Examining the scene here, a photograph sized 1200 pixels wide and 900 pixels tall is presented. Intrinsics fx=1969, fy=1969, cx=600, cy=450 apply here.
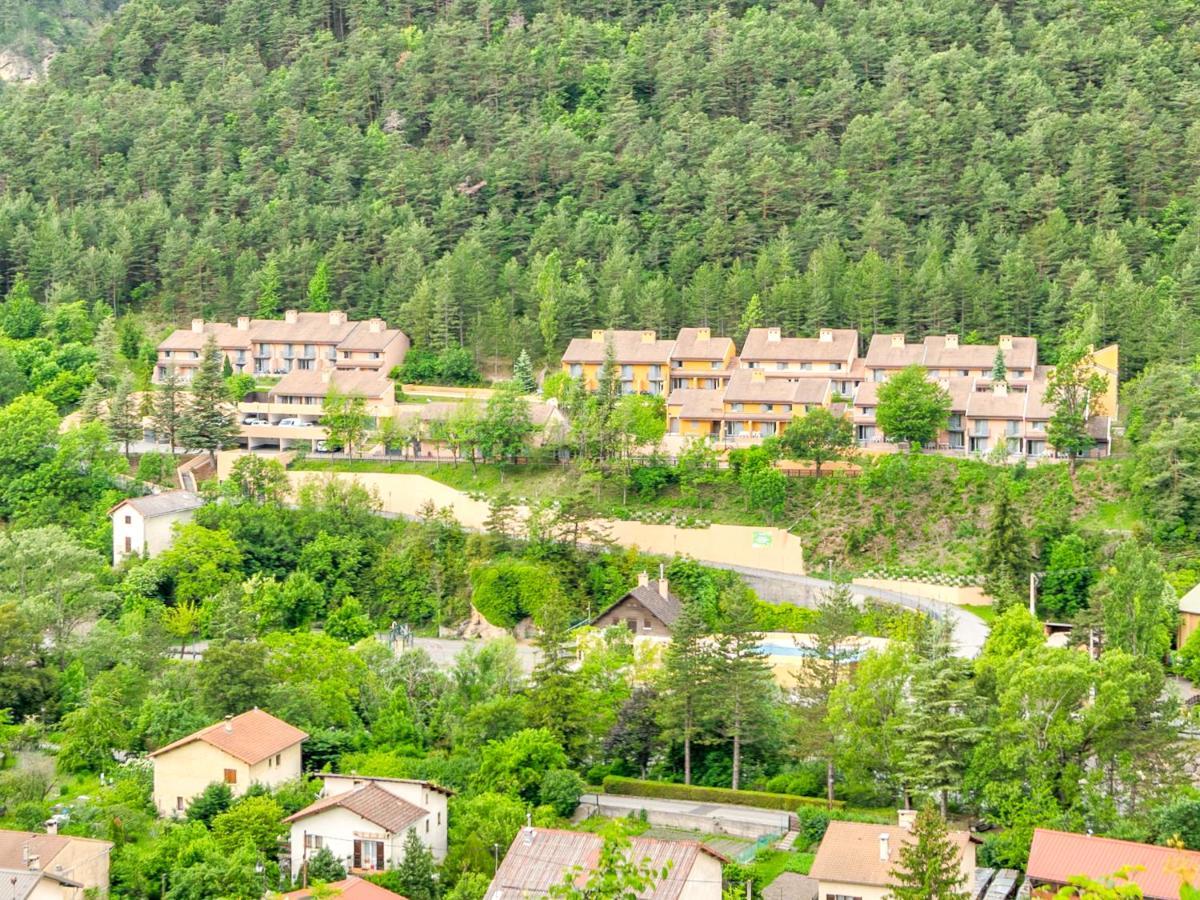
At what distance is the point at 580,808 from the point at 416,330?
33.7m

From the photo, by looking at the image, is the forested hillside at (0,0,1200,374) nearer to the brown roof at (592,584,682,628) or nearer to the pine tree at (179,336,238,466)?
the pine tree at (179,336,238,466)

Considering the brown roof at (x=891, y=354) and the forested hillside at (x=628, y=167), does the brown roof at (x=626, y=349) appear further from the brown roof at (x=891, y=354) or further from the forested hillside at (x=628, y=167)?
the brown roof at (x=891, y=354)

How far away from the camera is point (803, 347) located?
228 ft

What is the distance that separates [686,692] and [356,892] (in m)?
12.0

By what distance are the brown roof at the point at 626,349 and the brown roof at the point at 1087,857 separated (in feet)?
112

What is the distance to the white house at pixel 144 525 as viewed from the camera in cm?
6178

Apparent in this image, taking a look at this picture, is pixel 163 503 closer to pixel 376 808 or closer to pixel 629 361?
pixel 629 361

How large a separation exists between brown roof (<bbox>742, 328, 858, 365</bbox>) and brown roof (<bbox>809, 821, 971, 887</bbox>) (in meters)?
31.5

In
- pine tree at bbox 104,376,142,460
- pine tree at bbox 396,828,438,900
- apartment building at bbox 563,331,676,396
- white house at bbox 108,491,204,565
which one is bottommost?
pine tree at bbox 396,828,438,900

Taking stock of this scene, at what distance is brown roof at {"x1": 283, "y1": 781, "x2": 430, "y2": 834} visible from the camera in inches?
1587

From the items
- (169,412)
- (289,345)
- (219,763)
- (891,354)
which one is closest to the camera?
(219,763)

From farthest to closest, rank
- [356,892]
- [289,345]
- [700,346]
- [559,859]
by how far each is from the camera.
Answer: [289,345], [700,346], [559,859], [356,892]

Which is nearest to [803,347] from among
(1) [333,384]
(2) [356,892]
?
(1) [333,384]

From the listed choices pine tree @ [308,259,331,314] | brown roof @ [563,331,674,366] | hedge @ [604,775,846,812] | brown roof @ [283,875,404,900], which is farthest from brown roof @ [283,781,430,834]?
pine tree @ [308,259,331,314]
